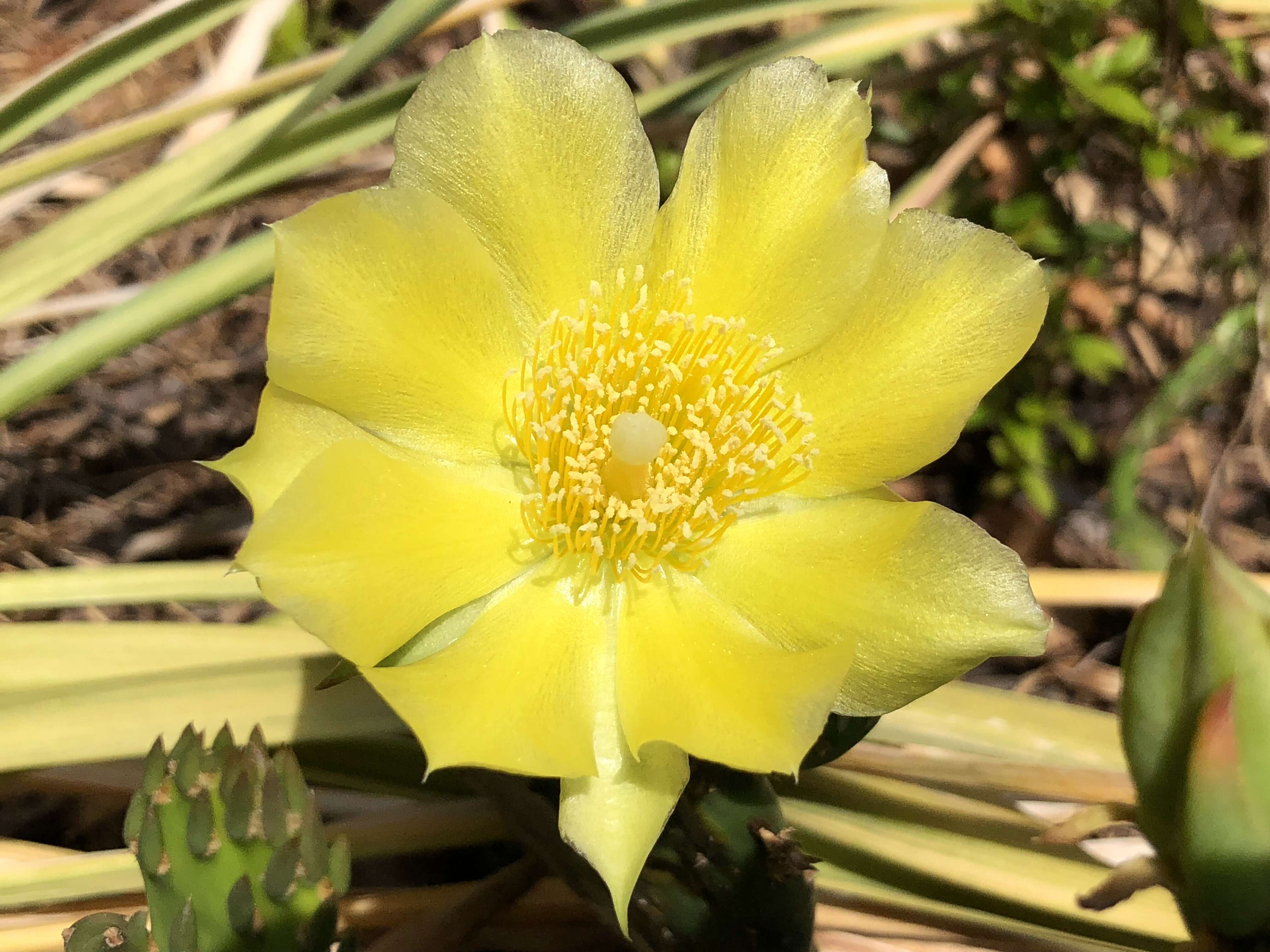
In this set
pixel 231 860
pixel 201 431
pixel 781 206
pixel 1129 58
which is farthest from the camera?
pixel 201 431

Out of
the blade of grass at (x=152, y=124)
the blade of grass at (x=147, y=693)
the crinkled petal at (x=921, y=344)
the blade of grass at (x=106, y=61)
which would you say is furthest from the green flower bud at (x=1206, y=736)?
the blade of grass at (x=106, y=61)

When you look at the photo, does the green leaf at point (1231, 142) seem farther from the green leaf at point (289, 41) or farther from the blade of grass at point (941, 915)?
the green leaf at point (289, 41)

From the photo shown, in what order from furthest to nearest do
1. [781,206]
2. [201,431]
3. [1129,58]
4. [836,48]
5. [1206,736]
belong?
[201,431]
[836,48]
[1129,58]
[781,206]
[1206,736]

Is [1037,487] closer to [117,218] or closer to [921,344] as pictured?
[921,344]

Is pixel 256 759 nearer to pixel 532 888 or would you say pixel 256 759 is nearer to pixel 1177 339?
pixel 532 888

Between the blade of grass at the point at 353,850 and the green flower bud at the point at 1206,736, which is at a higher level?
the green flower bud at the point at 1206,736

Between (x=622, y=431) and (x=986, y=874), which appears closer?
(x=622, y=431)

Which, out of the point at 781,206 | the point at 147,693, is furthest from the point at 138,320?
the point at 781,206
